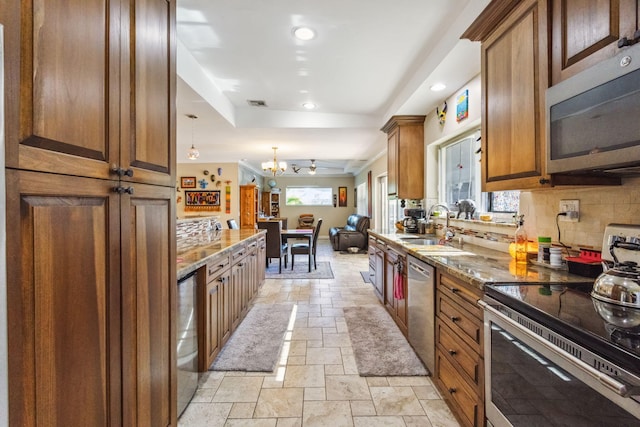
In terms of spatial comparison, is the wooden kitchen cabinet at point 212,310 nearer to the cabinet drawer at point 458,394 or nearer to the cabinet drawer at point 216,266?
the cabinet drawer at point 216,266

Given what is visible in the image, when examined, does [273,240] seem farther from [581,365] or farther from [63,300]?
[581,365]

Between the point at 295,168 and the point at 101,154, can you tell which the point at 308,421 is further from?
the point at 295,168

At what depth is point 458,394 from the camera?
67.6 inches

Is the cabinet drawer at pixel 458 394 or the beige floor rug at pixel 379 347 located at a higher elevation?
the cabinet drawer at pixel 458 394

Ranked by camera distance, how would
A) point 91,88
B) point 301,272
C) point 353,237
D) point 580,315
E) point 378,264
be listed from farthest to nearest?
point 353,237 → point 301,272 → point 378,264 → point 580,315 → point 91,88

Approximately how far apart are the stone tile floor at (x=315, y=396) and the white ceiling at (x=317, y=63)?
8.26 ft

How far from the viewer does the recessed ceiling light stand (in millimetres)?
2441

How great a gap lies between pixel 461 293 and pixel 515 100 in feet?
3.75

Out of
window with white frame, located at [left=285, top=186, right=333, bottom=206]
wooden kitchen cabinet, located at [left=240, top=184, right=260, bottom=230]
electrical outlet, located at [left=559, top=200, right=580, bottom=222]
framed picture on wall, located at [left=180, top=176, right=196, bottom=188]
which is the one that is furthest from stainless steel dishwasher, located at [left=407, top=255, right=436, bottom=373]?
window with white frame, located at [left=285, top=186, right=333, bottom=206]

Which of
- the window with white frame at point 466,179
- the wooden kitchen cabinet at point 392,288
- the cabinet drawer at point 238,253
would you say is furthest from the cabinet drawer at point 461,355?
the cabinet drawer at point 238,253

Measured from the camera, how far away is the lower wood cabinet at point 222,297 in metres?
2.14

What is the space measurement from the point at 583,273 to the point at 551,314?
2.49 feet

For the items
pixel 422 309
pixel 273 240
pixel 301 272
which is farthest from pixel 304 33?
pixel 301 272

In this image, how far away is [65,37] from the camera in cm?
82
